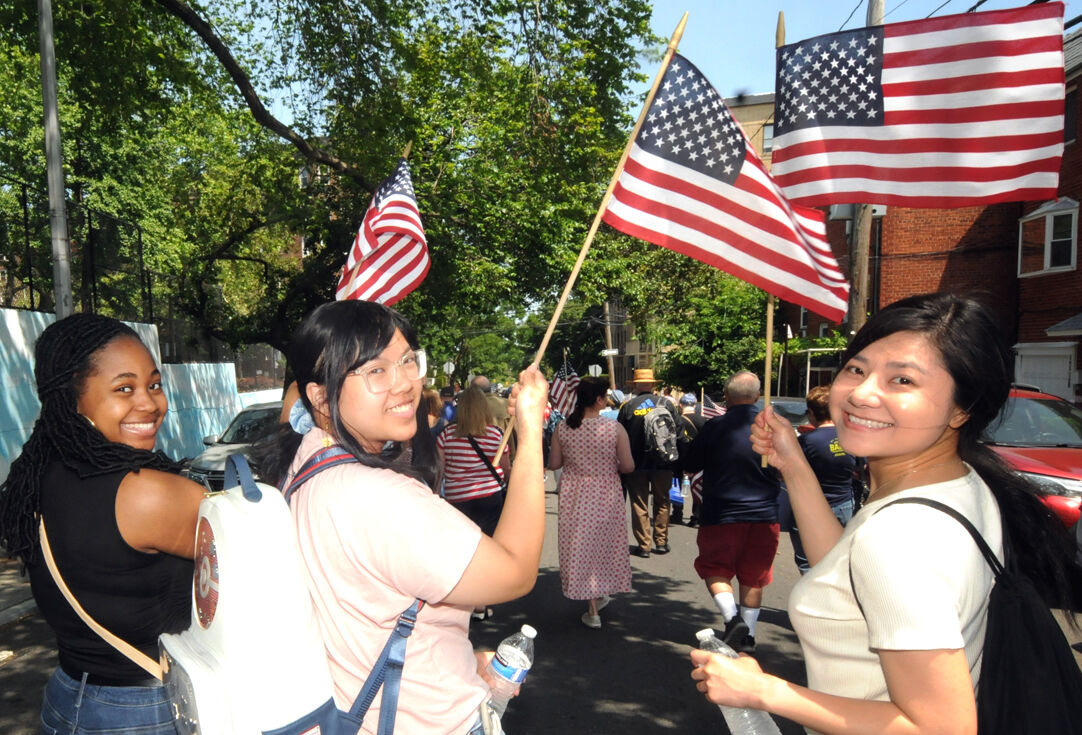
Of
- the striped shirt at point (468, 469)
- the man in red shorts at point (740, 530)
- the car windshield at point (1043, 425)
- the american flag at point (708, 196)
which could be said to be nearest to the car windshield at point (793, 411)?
the car windshield at point (1043, 425)

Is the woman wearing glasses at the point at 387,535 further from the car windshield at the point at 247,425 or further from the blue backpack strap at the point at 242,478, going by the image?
the car windshield at the point at 247,425

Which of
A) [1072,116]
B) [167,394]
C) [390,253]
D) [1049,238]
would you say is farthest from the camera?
[1049,238]

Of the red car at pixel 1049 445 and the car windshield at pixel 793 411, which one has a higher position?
the red car at pixel 1049 445

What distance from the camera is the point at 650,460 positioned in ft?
26.2

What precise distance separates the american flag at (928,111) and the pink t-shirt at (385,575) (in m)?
2.82

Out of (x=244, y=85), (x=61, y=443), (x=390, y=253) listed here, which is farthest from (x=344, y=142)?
(x=61, y=443)

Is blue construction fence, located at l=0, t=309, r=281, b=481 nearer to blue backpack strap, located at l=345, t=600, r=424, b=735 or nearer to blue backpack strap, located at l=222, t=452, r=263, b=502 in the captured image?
blue backpack strap, located at l=222, t=452, r=263, b=502

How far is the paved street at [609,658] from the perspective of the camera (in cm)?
421

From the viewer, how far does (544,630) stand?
5773 mm

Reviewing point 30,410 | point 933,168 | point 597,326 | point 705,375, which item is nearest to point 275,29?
point 30,410

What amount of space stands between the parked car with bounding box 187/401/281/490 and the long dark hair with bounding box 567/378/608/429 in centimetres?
520

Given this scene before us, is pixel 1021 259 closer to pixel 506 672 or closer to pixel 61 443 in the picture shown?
pixel 506 672

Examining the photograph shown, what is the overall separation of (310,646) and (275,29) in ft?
39.3

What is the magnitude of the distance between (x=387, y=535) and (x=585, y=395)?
15.7 ft
